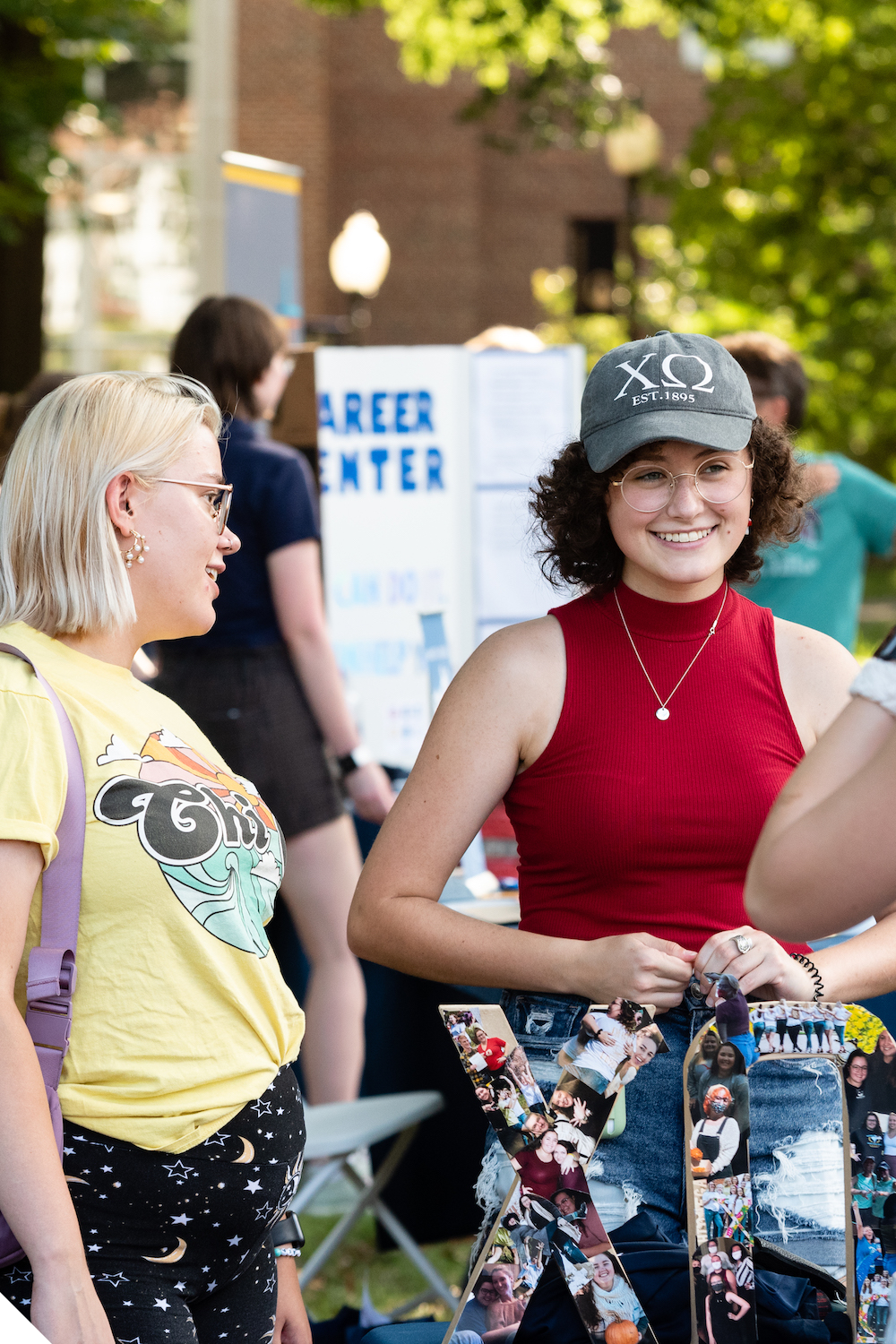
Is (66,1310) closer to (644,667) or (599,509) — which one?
(644,667)

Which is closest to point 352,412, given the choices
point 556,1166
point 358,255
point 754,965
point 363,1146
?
point 363,1146

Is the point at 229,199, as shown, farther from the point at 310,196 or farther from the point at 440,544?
the point at 310,196

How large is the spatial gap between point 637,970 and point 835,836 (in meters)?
0.54

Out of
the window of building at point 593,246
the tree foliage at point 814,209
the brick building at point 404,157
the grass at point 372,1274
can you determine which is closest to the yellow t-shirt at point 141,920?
the grass at point 372,1274

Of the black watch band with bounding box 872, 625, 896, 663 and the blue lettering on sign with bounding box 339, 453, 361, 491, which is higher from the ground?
the blue lettering on sign with bounding box 339, 453, 361, 491

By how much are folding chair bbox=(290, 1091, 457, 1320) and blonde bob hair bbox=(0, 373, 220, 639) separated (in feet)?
5.74

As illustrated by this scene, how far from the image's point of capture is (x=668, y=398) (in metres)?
1.87

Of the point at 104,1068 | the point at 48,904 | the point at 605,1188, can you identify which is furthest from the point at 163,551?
the point at 605,1188

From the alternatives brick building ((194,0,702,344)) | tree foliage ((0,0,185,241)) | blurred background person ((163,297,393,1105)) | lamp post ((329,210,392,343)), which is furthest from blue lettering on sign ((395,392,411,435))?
brick building ((194,0,702,344))

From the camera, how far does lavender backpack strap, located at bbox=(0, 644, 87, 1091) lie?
1.49 meters

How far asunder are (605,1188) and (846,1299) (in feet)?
1.06

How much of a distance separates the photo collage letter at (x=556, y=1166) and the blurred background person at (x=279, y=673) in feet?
7.00

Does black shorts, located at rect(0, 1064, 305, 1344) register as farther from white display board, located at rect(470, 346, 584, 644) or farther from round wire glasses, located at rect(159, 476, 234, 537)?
white display board, located at rect(470, 346, 584, 644)

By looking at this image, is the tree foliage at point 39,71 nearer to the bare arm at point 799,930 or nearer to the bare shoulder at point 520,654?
the bare shoulder at point 520,654
